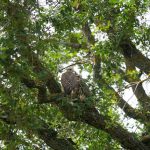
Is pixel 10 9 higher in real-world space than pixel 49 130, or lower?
higher

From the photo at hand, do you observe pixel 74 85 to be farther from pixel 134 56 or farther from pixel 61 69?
pixel 134 56

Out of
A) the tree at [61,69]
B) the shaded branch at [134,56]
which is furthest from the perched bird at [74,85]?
the shaded branch at [134,56]

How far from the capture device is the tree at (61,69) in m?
5.24

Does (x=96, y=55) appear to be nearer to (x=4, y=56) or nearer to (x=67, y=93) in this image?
(x=67, y=93)

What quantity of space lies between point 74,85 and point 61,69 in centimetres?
133

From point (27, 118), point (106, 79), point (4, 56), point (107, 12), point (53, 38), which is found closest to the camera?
point (4, 56)

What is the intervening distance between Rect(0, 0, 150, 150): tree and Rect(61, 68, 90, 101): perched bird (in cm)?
11

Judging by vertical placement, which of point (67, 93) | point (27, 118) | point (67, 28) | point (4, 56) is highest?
point (67, 28)

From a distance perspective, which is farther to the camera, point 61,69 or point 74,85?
point 61,69

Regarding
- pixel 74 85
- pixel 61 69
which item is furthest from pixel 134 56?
pixel 74 85

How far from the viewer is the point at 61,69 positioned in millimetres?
8266

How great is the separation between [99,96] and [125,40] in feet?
6.47

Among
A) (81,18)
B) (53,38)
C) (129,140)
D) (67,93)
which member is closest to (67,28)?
(81,18)

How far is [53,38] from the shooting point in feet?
18.1
